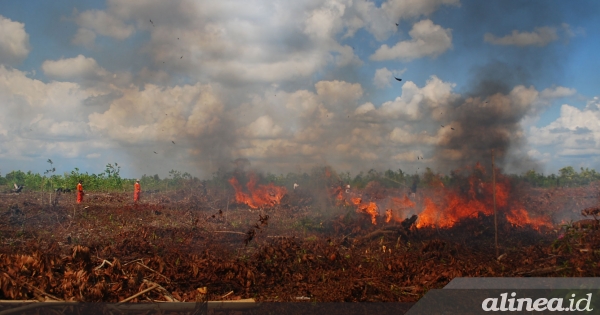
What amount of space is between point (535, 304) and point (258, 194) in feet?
52.2

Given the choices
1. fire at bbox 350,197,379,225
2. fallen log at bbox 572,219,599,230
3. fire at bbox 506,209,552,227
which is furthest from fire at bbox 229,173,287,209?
fallen log at bbox 572,219,599,230

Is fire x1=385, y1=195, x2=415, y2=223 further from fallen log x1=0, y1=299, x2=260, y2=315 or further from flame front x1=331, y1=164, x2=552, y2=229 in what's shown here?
fallen log x1=0, y1=299, x2=260, y2=315

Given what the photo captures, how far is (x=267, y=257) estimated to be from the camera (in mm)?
9781

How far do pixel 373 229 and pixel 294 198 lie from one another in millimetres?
7447

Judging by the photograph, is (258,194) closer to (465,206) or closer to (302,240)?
(302,240)

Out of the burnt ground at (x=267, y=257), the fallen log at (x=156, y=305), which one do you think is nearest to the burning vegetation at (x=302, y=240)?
the burnt ground at (x=267, y=257)

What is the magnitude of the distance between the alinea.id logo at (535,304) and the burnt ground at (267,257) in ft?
3.75

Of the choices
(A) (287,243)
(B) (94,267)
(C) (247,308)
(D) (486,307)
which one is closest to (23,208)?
(B) (94,267)

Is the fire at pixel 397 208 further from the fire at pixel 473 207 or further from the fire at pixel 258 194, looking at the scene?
the fire at pixel 258 194

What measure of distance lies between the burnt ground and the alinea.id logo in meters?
1.14

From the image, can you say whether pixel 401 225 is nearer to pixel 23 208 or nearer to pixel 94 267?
pixel 94 267

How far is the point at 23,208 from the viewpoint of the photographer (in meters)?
18.4

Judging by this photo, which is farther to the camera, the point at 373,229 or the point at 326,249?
the point at 373,229

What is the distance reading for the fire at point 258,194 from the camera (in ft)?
71.9
